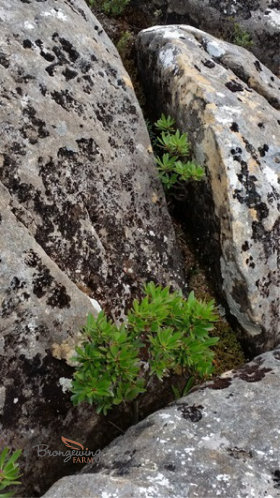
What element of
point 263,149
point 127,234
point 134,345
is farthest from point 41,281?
point 263,149

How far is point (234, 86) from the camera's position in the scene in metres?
7.51

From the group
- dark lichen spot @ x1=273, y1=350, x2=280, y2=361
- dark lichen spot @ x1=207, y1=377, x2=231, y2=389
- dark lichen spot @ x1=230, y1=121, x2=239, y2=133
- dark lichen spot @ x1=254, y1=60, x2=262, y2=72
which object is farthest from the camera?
dark lichen spot @ x1=254, y1=60, x2=262, y2=72

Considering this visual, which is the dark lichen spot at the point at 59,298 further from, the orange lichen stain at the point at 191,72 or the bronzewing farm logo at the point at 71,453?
the orange lichen stain at the point at 191,72

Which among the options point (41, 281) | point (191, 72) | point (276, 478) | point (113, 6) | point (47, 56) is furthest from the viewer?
point (113, 6)

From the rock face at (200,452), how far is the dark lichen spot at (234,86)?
4.72 m

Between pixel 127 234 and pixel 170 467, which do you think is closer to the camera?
pixel 170 467

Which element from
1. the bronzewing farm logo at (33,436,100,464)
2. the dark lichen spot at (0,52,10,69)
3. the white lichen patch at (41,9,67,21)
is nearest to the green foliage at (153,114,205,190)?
the white lichen patch at (41,9,67,21)

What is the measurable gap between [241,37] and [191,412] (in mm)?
8502

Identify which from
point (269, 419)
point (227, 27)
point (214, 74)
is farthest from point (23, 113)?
point (227, 27)

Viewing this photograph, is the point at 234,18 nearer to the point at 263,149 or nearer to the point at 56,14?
the point at 263,149

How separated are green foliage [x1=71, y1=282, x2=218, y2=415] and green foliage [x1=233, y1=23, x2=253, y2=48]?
7.50 metres

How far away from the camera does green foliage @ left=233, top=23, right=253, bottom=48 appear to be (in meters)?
9.87

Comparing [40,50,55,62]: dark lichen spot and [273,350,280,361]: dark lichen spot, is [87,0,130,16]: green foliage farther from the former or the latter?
[273,350,280,361]: dark lichen spot

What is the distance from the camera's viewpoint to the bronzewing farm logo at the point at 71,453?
4.78m
